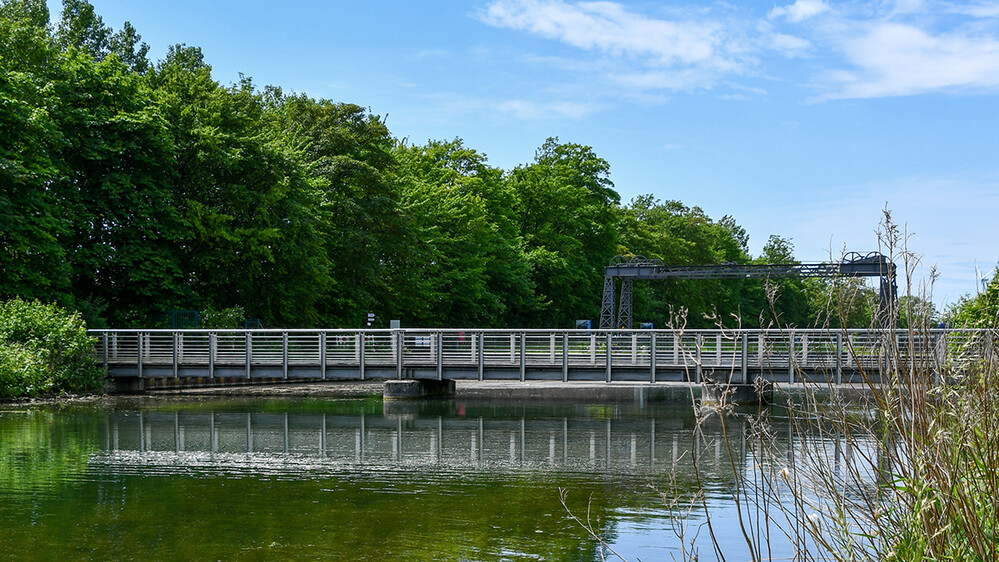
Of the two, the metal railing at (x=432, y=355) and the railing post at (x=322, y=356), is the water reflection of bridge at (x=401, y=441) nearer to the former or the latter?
the metal railing at (x=432, y=355)

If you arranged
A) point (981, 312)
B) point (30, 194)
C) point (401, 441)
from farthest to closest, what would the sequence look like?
point (30, 194)
point (401, 441)
point (981, 312)

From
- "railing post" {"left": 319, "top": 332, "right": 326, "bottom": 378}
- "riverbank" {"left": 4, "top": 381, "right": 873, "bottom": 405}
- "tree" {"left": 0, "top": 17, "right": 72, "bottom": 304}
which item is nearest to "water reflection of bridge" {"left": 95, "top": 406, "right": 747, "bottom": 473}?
"railing post" {"left": 319, "top": 332, "right": 326, "bottom": 378}

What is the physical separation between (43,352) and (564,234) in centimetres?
3756

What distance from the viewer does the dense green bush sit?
25.9 meters

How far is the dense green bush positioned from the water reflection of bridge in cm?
466

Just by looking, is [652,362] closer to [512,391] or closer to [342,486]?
[512,391]

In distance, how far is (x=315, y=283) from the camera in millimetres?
40188

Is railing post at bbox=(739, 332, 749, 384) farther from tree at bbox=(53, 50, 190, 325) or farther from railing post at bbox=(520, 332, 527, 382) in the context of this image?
tree at bbox=(53, 50, 190, 325)

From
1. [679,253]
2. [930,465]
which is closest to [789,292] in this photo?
[679,253]

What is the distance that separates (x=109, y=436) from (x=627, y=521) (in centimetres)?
1167

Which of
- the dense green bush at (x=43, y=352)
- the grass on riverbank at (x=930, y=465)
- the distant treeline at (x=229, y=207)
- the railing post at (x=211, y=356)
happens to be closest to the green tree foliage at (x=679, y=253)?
the distant treeline at (x=229, y=207)

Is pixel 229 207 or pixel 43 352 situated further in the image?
pixel 229 207

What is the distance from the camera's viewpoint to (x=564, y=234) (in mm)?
60656

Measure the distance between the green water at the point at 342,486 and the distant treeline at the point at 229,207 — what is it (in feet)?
21.4
